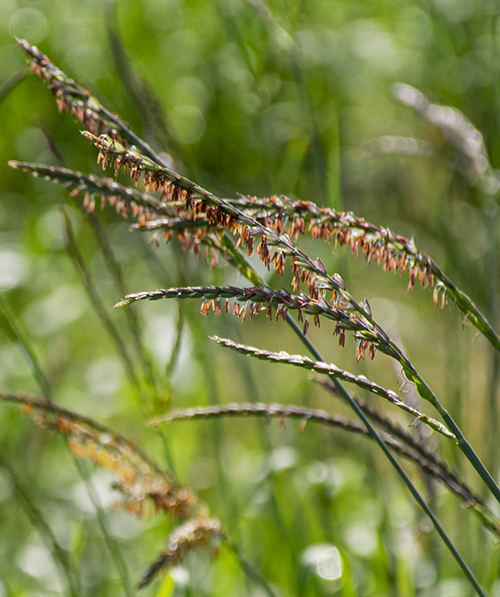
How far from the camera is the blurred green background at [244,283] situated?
0.72 m

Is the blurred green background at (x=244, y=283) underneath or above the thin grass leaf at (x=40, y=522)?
above

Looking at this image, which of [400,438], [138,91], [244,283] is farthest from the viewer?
[244,283]

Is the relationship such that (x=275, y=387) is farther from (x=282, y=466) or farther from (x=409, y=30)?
(x=409, y=30)

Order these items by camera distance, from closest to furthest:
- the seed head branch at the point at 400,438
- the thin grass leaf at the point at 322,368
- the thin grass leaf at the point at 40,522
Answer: the thin grass leaf at the point at 322,368
the seed head branch at the point at 400,438
the thin grass leaf at the point at 40,522

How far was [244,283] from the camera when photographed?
101 centimetres

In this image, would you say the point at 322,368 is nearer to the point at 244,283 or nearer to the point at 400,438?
the point at 400,438

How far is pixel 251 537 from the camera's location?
983 millimetres

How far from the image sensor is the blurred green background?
722 millimetres

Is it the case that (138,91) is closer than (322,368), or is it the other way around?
(322,368)

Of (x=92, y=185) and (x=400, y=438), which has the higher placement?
(x=92, y=185)

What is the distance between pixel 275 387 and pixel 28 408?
716 mm

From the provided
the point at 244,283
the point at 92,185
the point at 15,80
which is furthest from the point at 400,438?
the point at 244,283

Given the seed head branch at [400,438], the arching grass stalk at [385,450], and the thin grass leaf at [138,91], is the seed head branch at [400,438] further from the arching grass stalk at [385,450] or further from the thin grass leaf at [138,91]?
the thin grass leaf at [138,91]

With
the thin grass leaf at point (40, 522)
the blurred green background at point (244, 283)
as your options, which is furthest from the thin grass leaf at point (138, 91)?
the thin grass leaf at point (40, 522)
